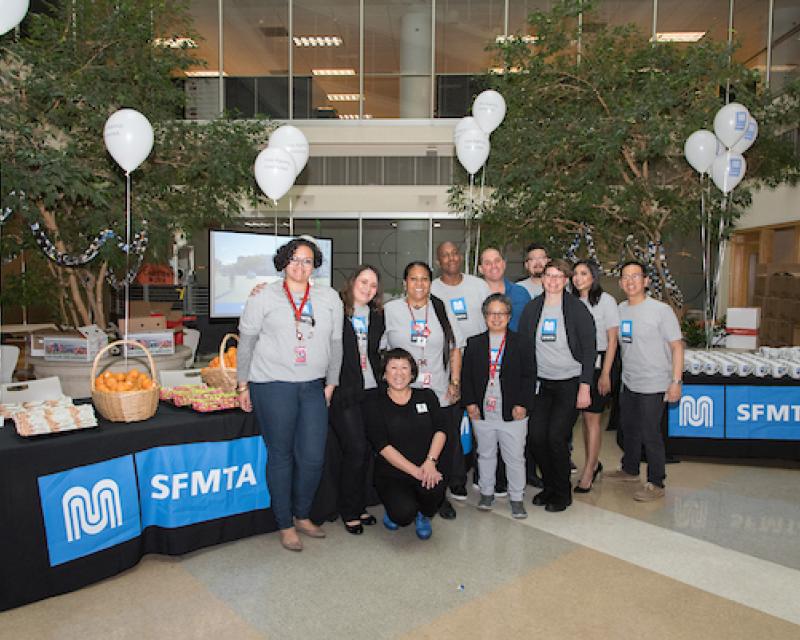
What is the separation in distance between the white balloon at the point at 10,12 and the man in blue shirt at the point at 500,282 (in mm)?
3024

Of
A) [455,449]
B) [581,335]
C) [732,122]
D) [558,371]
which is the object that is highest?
[732,122]

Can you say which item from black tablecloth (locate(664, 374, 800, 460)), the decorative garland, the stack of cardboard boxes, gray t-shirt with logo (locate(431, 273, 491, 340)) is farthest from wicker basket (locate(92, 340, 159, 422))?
the stack of cardboard boxes

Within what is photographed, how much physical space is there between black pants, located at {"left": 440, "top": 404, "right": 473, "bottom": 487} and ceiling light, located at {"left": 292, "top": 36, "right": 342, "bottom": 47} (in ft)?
32.1

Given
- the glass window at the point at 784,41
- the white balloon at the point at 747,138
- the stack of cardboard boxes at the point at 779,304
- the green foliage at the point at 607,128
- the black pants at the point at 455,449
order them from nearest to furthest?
1. the black pants at the point at 455,449
2. the white balloon at the point at 747,138
3. the green foliage at the point at 607,128
4. the stack of cardboard boxes at the point at 779,304
5. the glass window at the point at 784,41

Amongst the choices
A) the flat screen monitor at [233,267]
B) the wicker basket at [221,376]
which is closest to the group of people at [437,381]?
the wicker basket at [221,376]

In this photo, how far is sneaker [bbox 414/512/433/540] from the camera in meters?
3.35

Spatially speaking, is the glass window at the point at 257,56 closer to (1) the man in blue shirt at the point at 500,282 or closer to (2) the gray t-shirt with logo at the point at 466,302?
(1) the man in blue shirt at the point at 500,282

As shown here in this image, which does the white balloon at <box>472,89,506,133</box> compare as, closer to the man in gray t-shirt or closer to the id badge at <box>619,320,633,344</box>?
the man in gray t-shirt

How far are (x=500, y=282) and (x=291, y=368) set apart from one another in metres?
1.81

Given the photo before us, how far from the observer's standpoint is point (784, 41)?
10.5 m

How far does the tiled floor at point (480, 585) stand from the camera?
2520 millimetres

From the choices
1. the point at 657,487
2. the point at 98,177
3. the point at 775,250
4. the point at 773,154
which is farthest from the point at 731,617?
the point at 775,250

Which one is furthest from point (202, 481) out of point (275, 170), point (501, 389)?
point (275, 170)

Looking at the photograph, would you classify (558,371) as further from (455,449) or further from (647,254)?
(647,254)
